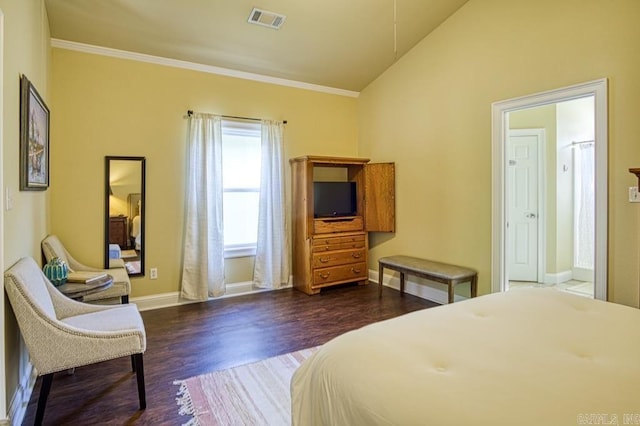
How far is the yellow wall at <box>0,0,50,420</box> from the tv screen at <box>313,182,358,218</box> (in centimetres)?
301

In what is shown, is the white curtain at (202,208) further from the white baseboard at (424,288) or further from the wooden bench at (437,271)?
the white baseboard at (424,288)

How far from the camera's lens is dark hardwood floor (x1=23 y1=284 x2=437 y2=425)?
2152 mm

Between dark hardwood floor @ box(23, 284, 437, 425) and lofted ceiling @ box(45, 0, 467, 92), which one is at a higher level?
lofted ceiling @ box(45, 0, 467, 92)

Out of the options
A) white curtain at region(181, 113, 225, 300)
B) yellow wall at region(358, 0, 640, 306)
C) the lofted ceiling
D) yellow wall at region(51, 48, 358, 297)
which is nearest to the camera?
yellow wall at region(358, 0, 640, 306)

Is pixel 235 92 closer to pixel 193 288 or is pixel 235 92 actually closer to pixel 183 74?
pixel 183 74

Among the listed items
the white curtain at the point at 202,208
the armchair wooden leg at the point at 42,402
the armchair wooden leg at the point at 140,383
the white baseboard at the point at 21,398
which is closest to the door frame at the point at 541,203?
the white curtain at the point at 202,208

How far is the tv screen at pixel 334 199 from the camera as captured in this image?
4816 mm

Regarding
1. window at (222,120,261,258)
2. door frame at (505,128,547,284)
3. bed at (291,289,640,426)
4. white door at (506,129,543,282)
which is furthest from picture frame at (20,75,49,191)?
door frame at (505,128,547,284)

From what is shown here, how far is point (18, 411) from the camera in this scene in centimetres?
201

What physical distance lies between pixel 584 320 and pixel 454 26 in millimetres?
3424

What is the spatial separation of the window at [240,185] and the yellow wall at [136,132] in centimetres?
20

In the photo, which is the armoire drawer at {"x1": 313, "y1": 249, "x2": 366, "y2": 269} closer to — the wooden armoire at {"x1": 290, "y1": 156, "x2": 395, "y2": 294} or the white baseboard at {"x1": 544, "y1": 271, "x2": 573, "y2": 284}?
the wooden armoire at {"x1": 290, "y1": 156, "x2": 395, "y2": 294}

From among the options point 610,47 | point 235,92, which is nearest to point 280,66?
point 235,92

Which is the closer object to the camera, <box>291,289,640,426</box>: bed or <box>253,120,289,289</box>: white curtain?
<box>291,289,640,426</box>: bed
